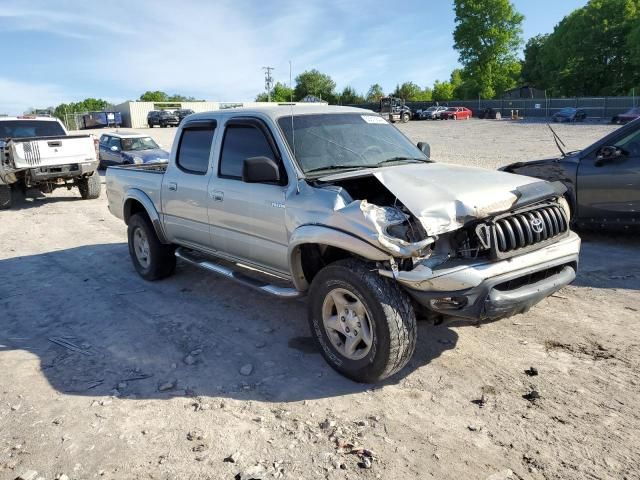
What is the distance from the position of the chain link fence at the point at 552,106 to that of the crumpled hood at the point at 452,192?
124 ft

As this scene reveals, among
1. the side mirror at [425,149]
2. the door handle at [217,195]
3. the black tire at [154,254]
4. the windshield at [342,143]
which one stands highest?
the windshield at [342,143]

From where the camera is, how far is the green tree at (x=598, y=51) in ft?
212

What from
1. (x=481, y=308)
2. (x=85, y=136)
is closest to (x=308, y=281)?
(x=481, y=308)

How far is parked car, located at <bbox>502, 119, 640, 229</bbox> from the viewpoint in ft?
21.7

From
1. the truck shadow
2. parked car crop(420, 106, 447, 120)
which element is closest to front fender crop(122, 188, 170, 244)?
the truck shadow

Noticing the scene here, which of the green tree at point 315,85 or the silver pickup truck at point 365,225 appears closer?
the silver pickup truck at point 365,225

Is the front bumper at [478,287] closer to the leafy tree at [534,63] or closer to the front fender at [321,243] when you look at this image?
the front fender at [321,243]

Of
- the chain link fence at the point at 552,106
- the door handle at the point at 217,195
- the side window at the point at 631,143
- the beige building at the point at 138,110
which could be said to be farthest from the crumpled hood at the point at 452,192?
the beige building at the point at 138,110

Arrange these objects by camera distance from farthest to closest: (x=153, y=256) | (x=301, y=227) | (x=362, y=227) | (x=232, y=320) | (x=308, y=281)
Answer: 1. (x=153, y=256)
2. (x=232, y=320)
3. (x=308, y=281)
4. (x=301, y=227)
5. (x=362, y=227)

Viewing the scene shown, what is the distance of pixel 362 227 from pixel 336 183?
2.43 feet

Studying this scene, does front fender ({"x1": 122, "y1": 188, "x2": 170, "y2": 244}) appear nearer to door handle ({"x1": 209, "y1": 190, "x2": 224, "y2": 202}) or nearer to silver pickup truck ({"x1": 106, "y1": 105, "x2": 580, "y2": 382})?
silver pickup truck ({"x1": 106, "y1": 105, "x2": 580, "y2": 382})

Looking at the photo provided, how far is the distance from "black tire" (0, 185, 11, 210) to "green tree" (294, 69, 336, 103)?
62356 mm

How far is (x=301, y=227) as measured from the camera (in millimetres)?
4066

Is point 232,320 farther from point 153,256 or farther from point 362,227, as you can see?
point 362,227
